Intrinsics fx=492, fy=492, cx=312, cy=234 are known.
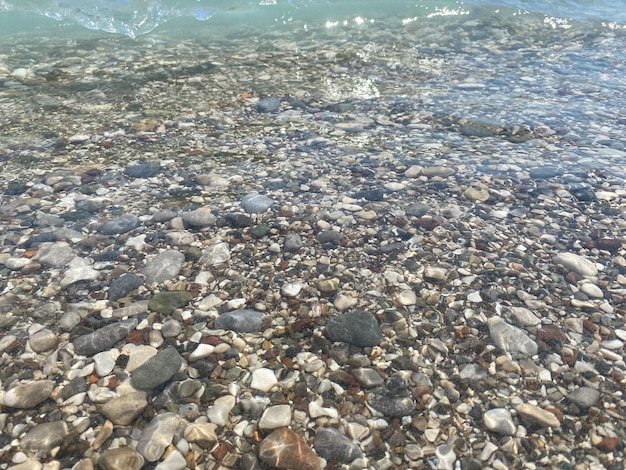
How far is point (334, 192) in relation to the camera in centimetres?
427

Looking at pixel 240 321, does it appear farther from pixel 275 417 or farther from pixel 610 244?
pixel 610 244

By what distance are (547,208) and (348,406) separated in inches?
104

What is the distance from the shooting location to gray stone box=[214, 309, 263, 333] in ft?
9.34

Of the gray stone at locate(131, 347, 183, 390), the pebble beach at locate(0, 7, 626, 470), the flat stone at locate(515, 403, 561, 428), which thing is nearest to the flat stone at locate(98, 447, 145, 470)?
the pebble beach at locate(0, 7, 626, 470)

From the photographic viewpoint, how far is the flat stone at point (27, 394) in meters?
2.34

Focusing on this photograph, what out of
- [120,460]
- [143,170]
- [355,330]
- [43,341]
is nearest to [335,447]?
[355,330]

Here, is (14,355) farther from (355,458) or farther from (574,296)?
(574,296)

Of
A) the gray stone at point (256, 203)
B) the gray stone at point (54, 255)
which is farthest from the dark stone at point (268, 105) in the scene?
the gray stone at point (54, 255)

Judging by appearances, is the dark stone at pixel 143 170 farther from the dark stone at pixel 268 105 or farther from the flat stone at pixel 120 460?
the flat stone at pixel 120 460

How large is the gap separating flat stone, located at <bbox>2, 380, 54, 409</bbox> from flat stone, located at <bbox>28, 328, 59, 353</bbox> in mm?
259

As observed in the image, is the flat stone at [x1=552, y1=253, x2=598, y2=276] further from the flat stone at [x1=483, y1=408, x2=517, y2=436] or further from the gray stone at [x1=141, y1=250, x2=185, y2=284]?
the gray stone at [x1=141, y1=250, x2=185, y2=284]

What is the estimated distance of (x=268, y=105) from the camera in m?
6.08

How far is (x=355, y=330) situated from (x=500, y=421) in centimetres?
88

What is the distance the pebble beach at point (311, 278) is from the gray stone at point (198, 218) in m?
0.02
